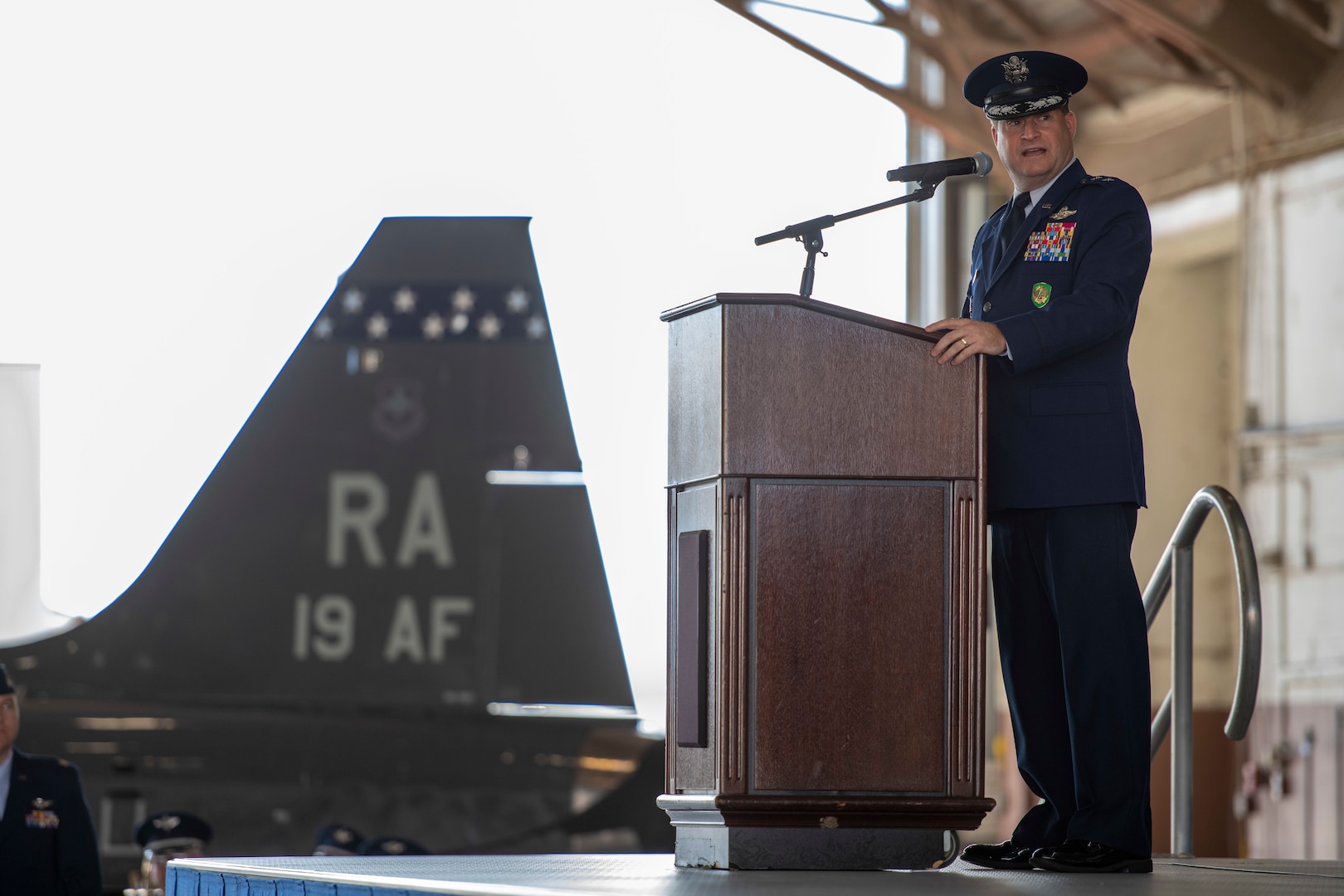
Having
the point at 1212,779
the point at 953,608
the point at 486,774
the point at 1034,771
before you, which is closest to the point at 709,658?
the point at 953,608

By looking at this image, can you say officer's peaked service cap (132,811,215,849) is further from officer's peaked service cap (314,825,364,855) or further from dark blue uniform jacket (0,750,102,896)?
dark blue uniform jacket (0,750,102,896)

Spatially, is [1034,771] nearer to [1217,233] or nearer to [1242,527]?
[1242,527]

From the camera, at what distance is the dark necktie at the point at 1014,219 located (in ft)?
6.31

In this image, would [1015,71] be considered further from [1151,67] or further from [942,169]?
[1151,67]

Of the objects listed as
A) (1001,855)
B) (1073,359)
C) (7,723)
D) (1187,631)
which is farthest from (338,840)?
(1073,359)

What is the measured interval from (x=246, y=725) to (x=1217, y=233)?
5.38 meters

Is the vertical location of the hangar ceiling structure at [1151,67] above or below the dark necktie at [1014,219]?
above

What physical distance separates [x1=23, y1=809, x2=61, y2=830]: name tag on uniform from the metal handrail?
2605 mm

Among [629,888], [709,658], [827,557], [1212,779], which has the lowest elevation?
[1212,779]

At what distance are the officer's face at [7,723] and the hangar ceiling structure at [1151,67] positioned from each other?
509 centimetres

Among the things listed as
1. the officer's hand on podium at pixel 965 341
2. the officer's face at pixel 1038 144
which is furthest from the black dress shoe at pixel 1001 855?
the officer's face at pixel 1038 144

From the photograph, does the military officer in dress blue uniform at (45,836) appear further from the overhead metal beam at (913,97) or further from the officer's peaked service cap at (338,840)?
the overhead metal beam at (913,97)

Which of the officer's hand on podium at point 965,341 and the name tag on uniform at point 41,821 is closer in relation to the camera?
the officer's hand on podium at point 965,341

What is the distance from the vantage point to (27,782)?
3701 millimetres
